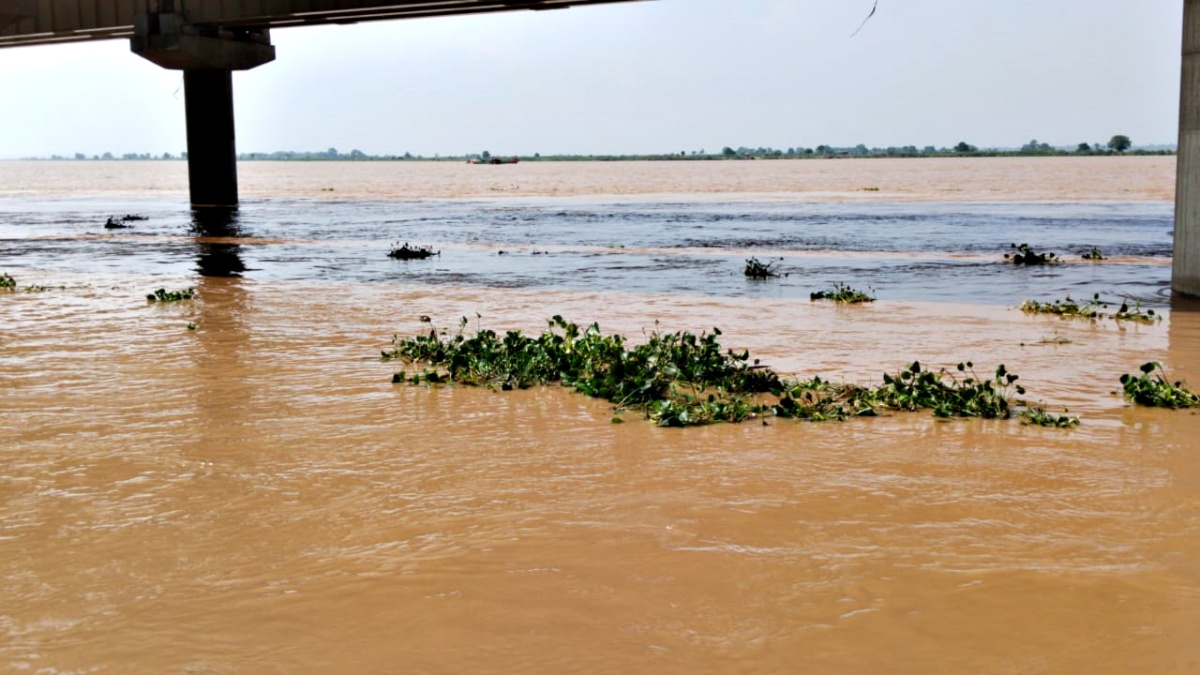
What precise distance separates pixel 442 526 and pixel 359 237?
25.6m

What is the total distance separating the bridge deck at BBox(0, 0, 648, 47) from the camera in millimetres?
31391

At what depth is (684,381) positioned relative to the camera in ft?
30.9

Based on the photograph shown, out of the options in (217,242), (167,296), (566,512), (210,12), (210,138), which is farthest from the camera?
(210,138)

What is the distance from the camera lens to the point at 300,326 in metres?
13.4

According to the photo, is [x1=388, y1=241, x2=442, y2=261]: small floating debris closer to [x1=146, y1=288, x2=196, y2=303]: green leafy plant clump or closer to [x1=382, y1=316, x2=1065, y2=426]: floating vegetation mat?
[x1=146, y1=288, x2=196, y2=303]: green leafy plant clump

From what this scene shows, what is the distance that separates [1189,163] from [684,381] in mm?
→ 9365

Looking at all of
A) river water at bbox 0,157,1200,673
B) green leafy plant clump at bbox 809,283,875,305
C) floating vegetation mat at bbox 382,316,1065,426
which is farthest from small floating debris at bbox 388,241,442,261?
floating vegetation mat at bbox 382,316,1065,426

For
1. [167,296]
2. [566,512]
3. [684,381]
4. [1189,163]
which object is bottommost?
[566,512]

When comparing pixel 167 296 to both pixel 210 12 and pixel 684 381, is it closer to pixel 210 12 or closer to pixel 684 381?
pixel 684 381

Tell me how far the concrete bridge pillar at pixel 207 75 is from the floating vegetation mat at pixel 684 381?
29.8m

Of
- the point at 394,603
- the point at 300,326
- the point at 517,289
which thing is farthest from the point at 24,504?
the point at 517,289

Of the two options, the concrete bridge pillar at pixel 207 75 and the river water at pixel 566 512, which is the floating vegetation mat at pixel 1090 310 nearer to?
the river water at pixel 566 512

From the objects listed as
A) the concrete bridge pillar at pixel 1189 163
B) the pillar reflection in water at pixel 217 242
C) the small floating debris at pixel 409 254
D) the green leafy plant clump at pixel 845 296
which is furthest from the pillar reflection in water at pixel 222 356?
the concrete bridge pillar at pixel 1189 163

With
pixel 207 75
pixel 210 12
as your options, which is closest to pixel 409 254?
pixel 210 12
